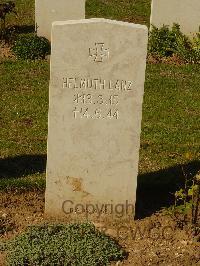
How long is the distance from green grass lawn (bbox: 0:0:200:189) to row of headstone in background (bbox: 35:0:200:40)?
50.3 inches

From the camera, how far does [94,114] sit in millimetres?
6016

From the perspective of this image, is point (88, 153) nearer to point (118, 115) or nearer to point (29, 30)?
point (118, 115)

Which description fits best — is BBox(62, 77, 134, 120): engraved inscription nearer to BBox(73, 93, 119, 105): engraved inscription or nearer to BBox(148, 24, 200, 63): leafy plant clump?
BBox(73, 93, 119, 105): engraved inscription

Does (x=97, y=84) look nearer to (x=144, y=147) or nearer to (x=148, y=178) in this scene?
(x=148, y=178)

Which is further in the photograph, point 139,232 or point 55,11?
point 55,11

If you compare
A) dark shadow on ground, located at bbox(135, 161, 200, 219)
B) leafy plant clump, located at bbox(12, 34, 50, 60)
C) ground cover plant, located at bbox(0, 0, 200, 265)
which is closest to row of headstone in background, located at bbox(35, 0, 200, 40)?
leafy plant clump, located at bbox(12, 34, 50, 60)

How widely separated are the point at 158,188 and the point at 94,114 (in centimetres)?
158

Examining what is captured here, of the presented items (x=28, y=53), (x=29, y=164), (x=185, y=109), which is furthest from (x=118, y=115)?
(x=28, y=53)

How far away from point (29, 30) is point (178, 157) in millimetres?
7080

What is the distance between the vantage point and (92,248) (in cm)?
566

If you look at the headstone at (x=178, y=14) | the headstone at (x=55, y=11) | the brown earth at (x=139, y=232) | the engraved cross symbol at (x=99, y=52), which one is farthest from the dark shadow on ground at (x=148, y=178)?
the headstone at (x=178, y=14)

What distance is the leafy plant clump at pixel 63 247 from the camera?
5.55 metres

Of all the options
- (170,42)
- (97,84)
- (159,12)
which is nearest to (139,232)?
(97,84)

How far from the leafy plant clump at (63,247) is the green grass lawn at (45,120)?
1.21 metres
